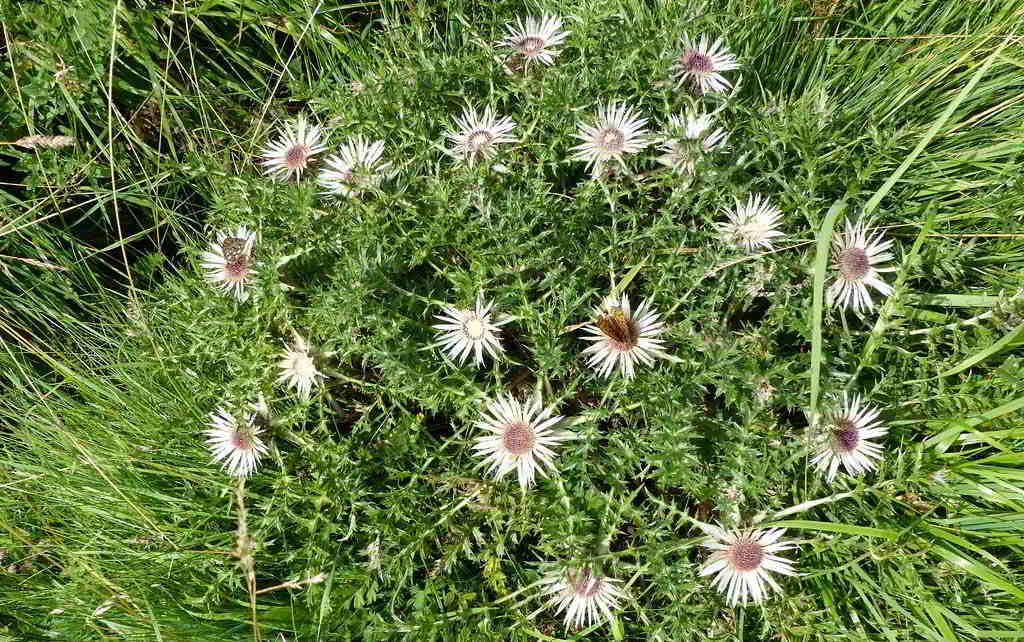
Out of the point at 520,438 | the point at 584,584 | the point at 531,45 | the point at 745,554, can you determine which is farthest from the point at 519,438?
the point at 531,45

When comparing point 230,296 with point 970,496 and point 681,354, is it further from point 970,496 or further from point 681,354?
point 970,496

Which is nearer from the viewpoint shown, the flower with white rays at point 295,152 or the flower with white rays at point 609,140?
the flower with white rays at point 609,140

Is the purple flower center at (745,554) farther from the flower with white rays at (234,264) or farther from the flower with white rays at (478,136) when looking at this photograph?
the flower with white rays at (234,264)

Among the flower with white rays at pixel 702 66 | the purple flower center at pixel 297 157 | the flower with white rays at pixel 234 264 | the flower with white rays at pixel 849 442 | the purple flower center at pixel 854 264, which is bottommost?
the flower with white rays at pixel 849 442

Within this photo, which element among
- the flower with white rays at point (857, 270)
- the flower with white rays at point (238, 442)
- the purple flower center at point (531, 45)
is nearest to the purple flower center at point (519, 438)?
the flower with white rays at point (238, 442)

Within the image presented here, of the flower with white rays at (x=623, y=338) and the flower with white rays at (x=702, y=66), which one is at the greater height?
the flower with white rays at (x=702, y=66)

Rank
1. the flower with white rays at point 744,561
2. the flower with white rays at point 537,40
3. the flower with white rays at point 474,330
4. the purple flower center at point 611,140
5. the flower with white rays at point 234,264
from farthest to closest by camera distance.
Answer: the flower with white rays at point 537,40 → the flower with white rays at point 234,264 → the purple flower center at point 611,140 → the flower with white rays at point 474,330 → the flower with white rays at point 744,561


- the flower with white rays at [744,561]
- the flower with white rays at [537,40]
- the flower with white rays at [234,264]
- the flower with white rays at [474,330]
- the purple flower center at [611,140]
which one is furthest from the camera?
the flower with white rays at [537,40]
